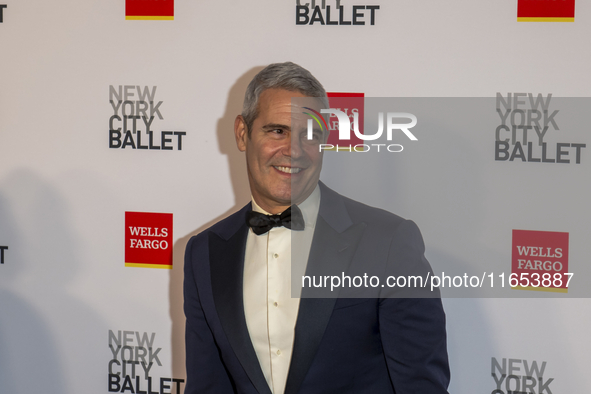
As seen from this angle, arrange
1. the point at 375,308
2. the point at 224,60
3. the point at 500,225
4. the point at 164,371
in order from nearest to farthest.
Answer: the point at 375,308 → the point at 500,225 → the point at 224,60 → the point at 164,371

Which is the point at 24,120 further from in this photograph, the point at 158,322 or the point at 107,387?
the point at 107,387

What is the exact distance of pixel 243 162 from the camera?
2205 millimetres

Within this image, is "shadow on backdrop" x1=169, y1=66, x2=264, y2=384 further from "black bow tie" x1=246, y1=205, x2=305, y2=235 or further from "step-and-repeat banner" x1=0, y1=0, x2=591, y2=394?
"black bow tie" x1=246, y1=205, x2=305, y2=235

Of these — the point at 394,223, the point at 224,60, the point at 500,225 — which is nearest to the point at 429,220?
the point at 500,225

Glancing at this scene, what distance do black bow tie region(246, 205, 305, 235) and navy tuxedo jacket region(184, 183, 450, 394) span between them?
66 millimetres

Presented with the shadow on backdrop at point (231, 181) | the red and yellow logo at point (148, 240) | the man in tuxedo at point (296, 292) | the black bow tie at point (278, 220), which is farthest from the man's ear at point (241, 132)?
the red and yellow logo at point (148, 240)

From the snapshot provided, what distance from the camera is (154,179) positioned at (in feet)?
7.50

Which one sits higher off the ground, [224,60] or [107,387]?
[224,60]

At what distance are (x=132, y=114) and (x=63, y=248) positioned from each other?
657 mm

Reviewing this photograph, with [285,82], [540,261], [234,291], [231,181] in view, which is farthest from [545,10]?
[234,291]

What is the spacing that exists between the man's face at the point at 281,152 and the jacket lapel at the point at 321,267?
0.30 ft

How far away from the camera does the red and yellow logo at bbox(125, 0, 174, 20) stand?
7.29 ft

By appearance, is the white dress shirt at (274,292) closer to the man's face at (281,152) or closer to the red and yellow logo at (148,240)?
the man's face at (281,152)

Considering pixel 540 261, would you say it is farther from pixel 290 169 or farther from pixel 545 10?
pixel 290 169
